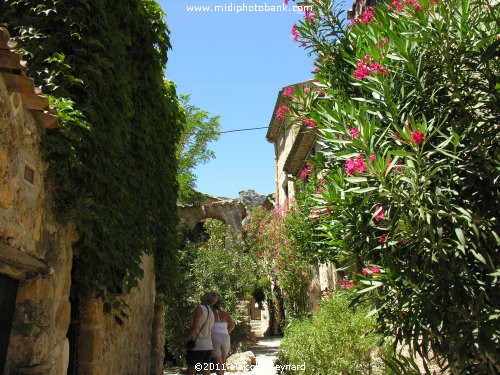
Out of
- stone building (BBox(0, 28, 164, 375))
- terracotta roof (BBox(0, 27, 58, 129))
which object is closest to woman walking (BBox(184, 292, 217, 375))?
stone building (BBox(0, 28, 164, 375))

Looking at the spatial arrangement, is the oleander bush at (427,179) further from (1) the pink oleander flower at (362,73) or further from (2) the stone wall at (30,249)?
(2) the stone wall at (30,249)

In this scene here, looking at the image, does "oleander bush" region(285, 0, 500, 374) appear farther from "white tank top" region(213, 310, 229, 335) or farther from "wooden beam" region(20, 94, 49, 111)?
"white tank top" region(213, 310, 229, 335)

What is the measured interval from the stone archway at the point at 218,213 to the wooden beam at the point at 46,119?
15280mm

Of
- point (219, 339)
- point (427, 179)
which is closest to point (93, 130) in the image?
point (427, 179)

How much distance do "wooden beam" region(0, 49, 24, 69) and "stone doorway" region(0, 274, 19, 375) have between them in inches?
60.5

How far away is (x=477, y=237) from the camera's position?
2984 mm

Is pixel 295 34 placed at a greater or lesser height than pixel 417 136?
greater

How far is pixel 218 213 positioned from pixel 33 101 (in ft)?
54.3

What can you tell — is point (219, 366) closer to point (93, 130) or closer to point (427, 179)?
point (93, 130)

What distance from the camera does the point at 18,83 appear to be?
352 centimetres

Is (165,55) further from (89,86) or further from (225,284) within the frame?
(225,284)

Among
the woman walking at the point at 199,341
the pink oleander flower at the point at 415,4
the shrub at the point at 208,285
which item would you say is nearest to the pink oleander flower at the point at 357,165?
the pink oleander flower at the point at 415,4

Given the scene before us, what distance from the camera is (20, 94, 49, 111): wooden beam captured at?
3.65 meters

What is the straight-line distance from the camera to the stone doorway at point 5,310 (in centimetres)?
366
